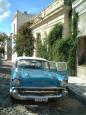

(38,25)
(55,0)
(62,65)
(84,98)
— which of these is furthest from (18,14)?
(84,98)

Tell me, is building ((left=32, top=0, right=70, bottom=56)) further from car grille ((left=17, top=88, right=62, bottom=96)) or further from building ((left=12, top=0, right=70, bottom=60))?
car grille ((left=17, top=88, right=62, bottom=96))

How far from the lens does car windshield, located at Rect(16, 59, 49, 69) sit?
11.3m

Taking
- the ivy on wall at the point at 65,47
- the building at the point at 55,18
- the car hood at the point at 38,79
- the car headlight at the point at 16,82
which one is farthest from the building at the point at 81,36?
the car headlight at the point at 16,82

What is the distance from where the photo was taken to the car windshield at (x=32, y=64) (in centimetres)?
1129

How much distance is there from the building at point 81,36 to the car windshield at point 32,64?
677 cm

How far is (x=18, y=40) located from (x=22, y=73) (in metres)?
25.1

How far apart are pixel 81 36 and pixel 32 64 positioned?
7933 mm

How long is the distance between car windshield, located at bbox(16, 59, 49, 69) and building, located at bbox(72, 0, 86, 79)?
22.2 feet

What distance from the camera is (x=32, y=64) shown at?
11.5 metres

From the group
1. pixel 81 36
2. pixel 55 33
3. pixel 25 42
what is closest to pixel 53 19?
pixel 55 33

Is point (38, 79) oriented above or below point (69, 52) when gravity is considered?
below

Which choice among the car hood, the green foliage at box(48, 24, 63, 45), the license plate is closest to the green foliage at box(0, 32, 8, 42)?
the green foliage at box(48, 24, 63, 45)

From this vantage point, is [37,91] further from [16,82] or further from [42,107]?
[16,82]

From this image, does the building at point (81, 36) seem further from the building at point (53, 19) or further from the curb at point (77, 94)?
the curb at point (77, 94)
